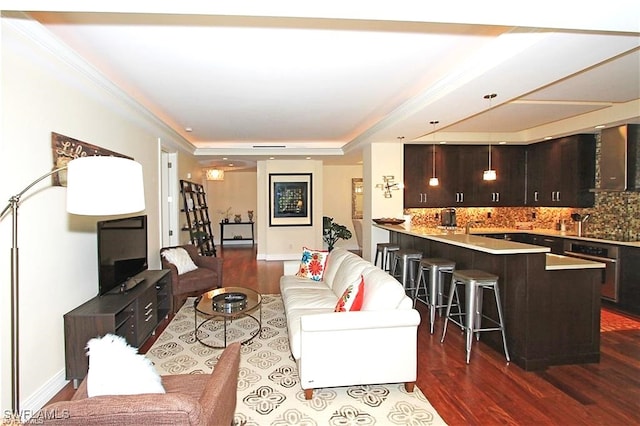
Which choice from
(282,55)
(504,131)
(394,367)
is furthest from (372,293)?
(504,131)

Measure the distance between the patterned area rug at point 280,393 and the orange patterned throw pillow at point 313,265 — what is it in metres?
0.86

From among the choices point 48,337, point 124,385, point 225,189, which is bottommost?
point 48,337

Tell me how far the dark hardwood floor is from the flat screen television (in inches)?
31.1

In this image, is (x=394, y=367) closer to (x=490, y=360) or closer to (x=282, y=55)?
(x=490, y=360)

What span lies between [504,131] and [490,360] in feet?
14.4

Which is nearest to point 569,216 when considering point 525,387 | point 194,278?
point 525,387

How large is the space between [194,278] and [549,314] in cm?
424

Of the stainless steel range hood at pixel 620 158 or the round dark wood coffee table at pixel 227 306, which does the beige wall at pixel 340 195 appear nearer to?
the stainless steel range hood at pixel 620 158

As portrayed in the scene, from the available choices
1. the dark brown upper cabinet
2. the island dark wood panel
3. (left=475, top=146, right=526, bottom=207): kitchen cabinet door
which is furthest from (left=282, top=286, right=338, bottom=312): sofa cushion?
(left=475, top=146, right=526, bottom=207): kitchen cabinet door

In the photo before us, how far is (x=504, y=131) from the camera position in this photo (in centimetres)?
608

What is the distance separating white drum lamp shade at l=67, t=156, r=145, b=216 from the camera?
1.75 metres

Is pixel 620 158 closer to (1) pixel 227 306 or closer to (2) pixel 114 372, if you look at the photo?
(1) pixel 227 306

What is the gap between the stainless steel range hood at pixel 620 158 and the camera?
463 cm

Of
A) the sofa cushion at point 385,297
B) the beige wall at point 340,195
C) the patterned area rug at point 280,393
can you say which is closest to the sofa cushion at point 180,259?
the patterned area rug at point 280,393
